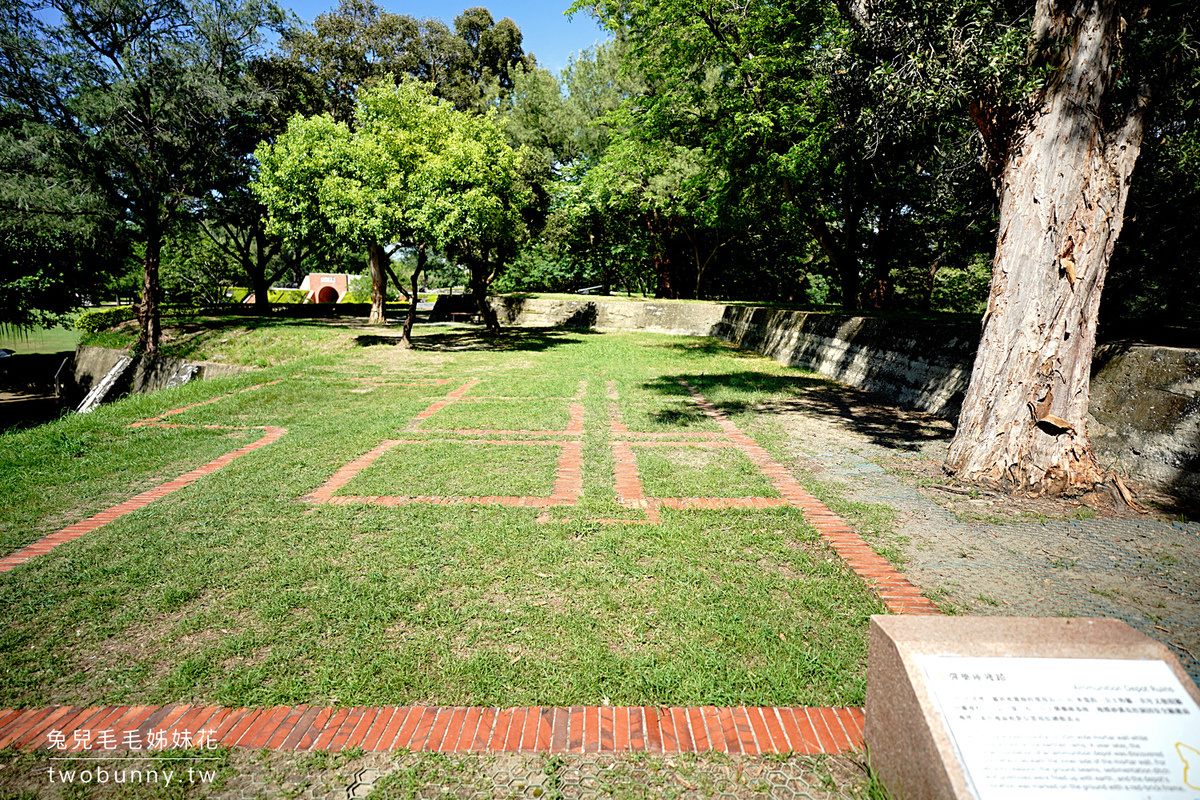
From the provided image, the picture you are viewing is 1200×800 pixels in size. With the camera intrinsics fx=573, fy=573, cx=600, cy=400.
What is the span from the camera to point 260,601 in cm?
353

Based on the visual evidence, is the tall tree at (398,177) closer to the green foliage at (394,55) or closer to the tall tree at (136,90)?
the tall tree at (136,90)

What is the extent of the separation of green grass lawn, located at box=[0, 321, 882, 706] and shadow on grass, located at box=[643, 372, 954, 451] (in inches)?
58.5

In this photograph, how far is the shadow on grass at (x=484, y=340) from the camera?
16797 millimetres

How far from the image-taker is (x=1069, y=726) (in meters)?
1.67

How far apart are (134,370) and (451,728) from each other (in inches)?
653

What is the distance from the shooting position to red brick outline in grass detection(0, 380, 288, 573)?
422 centimetres

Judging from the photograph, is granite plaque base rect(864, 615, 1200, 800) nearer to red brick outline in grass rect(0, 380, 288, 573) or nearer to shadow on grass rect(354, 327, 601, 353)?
red brick outline in grass rect(0, 380, 288, 573)

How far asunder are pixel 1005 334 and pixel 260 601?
6595 millimetres

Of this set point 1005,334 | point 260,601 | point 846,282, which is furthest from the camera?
point 846,282

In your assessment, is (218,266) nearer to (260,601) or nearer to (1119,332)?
(260,601)

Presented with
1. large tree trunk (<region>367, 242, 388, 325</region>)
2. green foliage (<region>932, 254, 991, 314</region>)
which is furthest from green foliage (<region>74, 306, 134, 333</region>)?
green foliage (<region>932, 254, 991, 314</region>)

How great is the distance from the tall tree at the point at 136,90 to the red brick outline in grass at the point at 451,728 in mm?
16298

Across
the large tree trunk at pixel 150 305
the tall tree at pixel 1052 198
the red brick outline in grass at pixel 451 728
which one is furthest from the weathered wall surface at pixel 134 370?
the tall tree at pixel 1052 198

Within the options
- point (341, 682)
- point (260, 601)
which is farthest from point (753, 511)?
point (260, 601)
